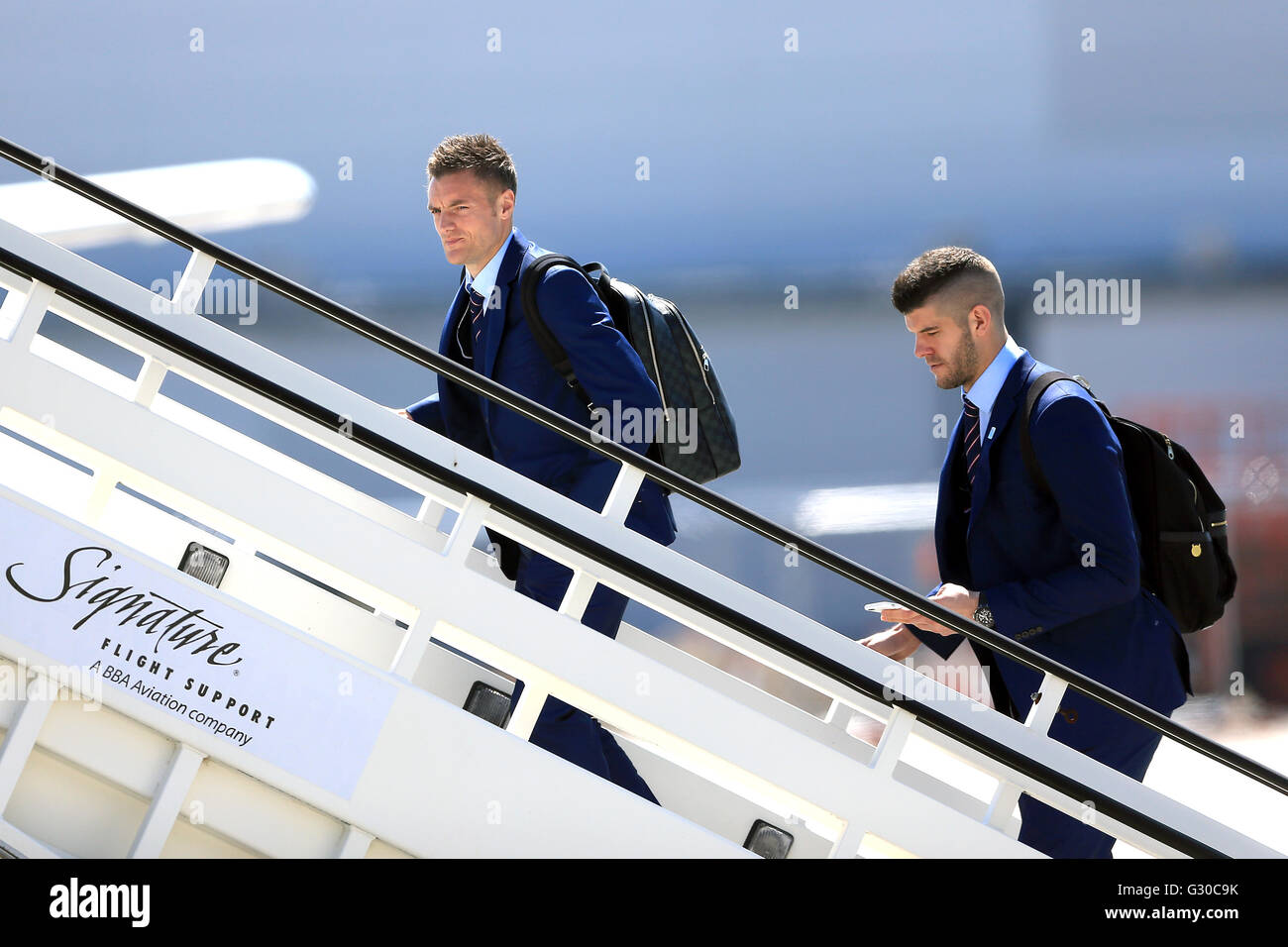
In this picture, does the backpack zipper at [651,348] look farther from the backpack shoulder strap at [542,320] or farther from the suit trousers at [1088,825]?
the suit trousers at [1088,825]

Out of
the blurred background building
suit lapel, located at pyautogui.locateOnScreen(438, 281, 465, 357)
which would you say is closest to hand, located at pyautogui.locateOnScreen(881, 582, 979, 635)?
suit lapel, located at pyautogui.locateOnScreen(438, 281, 465, 357)

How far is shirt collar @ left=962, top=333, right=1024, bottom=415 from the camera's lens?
6.73 feet

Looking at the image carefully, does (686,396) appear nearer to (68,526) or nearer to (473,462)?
(473,462)

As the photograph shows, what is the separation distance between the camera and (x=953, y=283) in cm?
205

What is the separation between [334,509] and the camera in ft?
5.86

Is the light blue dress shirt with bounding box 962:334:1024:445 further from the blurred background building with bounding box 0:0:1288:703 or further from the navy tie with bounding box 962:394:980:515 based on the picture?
the blurred background building with bounding box 0:0:1288:703

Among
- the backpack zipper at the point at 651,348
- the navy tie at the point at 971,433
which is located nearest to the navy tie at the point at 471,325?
the backpack zipper at the point at 651,348

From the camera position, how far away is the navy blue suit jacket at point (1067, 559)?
6.21 ft

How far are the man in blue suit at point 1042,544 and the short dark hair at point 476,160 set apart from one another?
78 cm

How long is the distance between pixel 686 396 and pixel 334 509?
0.79m

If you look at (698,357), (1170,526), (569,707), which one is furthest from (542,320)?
(1170,526)
